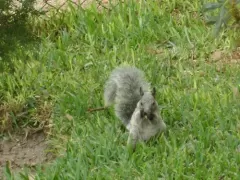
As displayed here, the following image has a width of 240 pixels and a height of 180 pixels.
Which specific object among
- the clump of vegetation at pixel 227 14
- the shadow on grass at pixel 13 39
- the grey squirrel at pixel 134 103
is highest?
the clump of vegetation at pixel 227 14

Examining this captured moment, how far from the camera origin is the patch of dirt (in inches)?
176

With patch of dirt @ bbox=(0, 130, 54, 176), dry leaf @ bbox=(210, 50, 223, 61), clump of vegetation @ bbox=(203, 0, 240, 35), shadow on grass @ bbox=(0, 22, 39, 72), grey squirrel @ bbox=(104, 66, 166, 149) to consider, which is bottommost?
patch of dirt @ bbox=(0, 130, 54, 176)

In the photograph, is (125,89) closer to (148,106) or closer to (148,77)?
(148,106)

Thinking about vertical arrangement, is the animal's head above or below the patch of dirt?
above

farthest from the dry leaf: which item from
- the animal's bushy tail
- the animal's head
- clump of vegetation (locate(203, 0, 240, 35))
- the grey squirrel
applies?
clump of vegetation (locate(203, 0, 240, 35))

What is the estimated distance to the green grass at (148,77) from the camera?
402cm

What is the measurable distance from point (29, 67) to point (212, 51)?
1.49m

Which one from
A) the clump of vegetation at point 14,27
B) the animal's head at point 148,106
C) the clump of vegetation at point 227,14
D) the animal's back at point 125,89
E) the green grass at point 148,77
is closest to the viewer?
the clump of vegetation at point 227,14

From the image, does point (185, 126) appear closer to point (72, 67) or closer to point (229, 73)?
point (229, 73)

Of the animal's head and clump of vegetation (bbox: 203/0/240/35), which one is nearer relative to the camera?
clump of vegetation (bbox: 203/0/240/35)

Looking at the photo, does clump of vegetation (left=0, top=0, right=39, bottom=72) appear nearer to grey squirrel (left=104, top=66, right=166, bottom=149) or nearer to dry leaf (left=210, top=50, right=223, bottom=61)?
grey squirrel (left=104, top=66, right=166, bottom=149)

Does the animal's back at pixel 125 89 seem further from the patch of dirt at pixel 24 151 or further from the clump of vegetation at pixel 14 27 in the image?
the clump of vegetation at pixel 14 27

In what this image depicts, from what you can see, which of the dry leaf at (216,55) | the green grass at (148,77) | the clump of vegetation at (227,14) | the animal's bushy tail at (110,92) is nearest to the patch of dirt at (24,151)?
the green grass at (148,77)

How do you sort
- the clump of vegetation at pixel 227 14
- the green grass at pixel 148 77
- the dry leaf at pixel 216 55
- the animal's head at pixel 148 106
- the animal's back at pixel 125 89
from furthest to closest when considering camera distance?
the dry leaf at pixel 216 55 < the animal's back at pixel 125 89 < the animal's head at pixel 148 106 < the green grass at pixel 148 77 < the clump of vegetation at pixel 227 14
